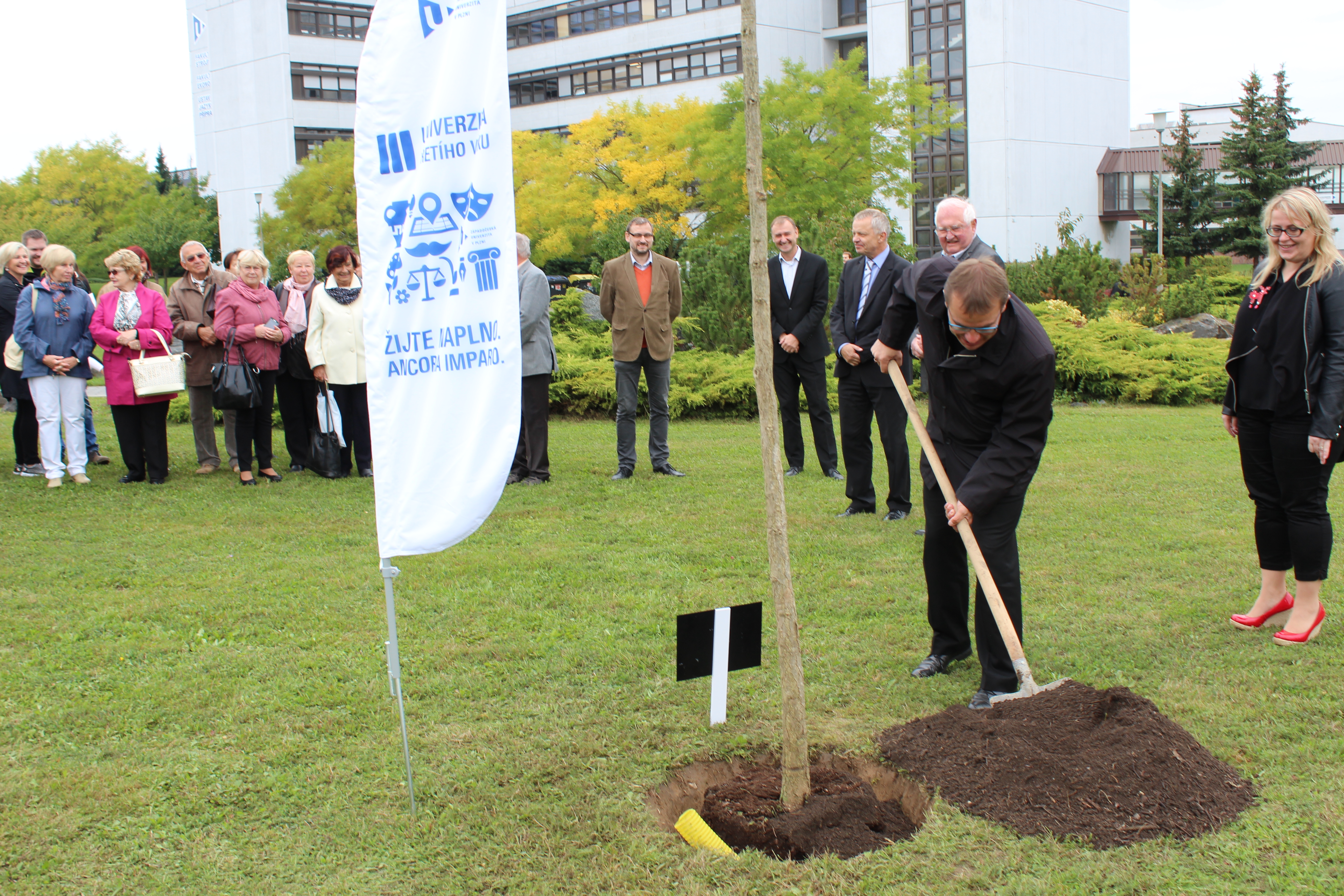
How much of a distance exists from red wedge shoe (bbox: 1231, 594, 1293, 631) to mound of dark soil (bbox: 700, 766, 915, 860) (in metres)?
2.49

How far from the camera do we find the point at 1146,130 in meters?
73.8

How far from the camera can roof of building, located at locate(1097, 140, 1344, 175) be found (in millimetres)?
54406

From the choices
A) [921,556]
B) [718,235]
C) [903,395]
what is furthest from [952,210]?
[718,235]

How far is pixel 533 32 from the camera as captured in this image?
220 feet

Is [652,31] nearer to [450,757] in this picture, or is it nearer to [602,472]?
[602,472]

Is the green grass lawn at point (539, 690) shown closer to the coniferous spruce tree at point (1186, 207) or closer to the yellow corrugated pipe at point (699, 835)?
the yellow corrugated pipe at point (699, 835)

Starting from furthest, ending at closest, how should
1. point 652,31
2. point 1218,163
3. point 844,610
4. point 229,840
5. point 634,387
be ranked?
1. point 652,31
2. point 1218,163
3. point 634,387
4. point 844,610
5. point 229,840

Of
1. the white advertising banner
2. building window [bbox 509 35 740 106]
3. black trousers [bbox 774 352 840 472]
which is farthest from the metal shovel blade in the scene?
building window [bbox 509 35 740 106]

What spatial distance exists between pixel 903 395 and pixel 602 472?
17.3 feet

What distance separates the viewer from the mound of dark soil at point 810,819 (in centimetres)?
343

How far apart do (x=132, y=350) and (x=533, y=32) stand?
6357cm

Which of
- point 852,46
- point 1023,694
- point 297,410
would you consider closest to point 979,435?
point 1023,694

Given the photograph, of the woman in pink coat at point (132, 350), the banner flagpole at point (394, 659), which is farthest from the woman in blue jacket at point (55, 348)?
the banner flagpole at point (394, 659)

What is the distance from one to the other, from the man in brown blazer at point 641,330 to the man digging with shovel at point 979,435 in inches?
189
